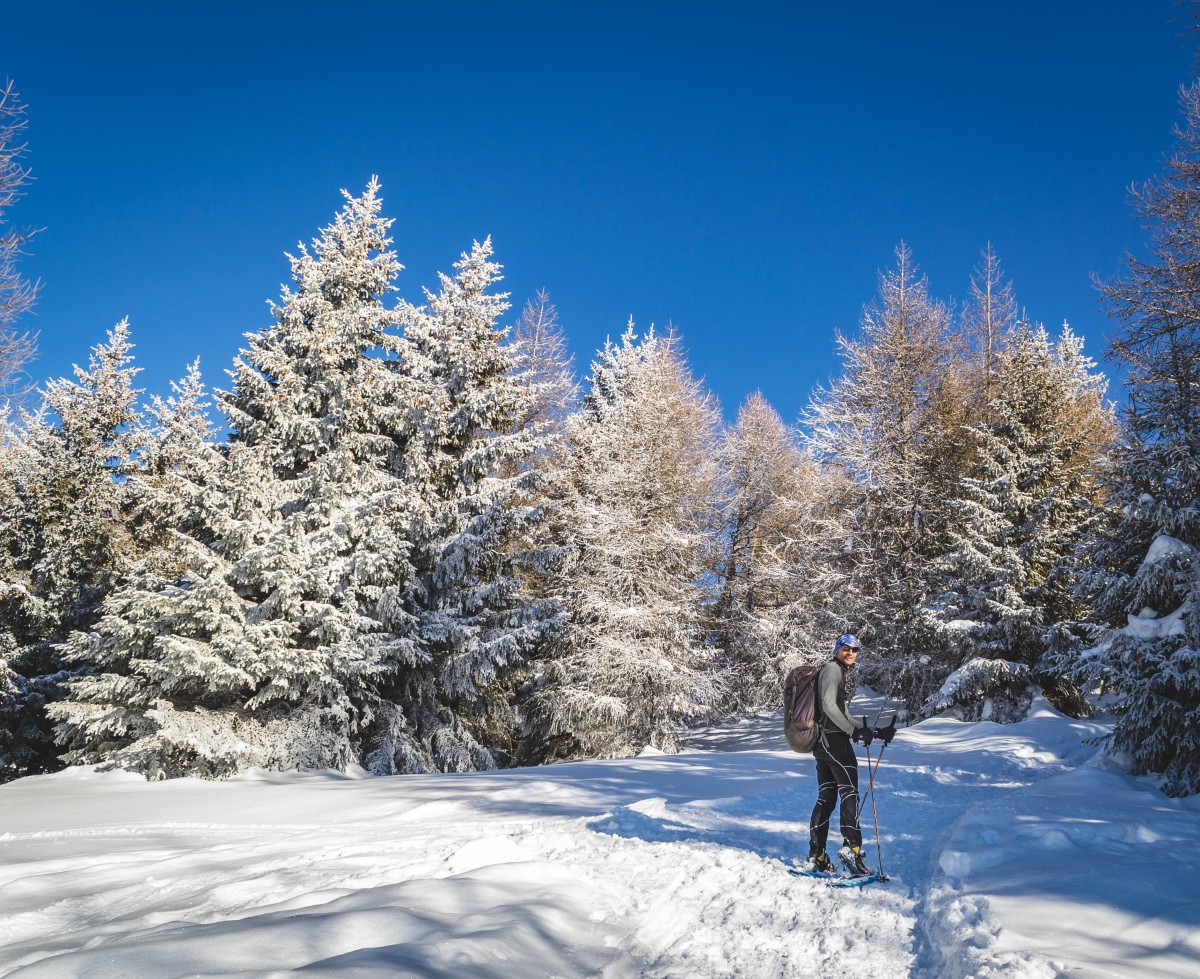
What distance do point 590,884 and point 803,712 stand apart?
218 cm

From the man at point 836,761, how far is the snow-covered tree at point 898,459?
12.9m

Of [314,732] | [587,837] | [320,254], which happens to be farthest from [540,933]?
[320,254]

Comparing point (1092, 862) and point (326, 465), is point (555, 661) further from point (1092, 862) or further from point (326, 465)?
point (1092, 862)

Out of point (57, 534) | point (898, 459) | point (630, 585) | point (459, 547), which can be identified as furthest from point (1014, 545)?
point (57, 534)

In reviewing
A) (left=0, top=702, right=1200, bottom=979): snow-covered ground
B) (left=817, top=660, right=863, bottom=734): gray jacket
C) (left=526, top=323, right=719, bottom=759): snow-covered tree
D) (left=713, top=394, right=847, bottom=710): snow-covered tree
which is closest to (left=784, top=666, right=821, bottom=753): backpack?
(left=817, top=660, right=863, bottom=734): gray jacket

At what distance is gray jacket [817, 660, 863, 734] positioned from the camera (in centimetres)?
595

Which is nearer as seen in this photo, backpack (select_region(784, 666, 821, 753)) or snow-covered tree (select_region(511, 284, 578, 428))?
backpack (select_region(784, 666, 821, 753))

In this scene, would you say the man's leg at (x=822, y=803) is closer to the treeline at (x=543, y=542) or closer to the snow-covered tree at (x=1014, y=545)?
the treeline at (x=543, y=542)

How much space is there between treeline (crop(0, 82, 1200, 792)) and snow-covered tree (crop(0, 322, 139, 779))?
9 cm

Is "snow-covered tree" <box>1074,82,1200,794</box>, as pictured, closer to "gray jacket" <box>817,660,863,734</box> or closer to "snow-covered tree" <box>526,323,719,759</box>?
"gray jacket" <box>817,660,863,734</box>

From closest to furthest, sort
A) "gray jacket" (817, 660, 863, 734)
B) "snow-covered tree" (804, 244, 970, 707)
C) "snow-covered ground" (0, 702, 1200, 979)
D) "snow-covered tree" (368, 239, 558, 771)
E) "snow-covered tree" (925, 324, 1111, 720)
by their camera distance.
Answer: "snow-covered ground" (0, 702, 1200, 979)
"gray jacket" (817, 660, 863, 734)
"snow-covered tree" (368, 239, 558, 771)
"snow-covered tree" (925, 324, 1111, 720)
"snow-covered tree" (804, 244, 970, 707)

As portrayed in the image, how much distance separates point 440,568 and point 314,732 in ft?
13.6

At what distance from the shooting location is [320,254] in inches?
656

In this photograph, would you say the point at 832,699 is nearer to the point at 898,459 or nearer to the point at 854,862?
the point at 854,862
